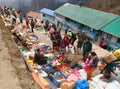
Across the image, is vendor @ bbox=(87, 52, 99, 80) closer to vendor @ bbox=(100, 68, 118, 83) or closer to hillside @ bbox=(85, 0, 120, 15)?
vendor @ bbox=(100, 68, 118, 83)

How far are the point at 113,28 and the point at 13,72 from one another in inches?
680

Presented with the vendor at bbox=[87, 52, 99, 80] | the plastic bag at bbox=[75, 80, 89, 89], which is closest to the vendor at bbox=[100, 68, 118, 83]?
the vendor at bbox=[87, 52, 99, 80]

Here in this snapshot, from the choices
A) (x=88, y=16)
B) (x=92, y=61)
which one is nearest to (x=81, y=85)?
(x=92, y=61)

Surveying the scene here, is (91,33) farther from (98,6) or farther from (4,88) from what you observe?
(98,6)

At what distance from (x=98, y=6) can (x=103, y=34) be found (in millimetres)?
36019

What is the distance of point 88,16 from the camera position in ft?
91.1

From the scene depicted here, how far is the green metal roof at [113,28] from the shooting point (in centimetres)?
2117

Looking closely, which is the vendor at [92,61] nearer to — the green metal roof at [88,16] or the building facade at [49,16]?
the green metal roof at [88,16]

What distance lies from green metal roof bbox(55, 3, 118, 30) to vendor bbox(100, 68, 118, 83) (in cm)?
1459

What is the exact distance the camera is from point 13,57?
7.66m

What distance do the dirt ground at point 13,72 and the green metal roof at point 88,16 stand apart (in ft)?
54.9

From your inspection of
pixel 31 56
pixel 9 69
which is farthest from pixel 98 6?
pixel 9 69

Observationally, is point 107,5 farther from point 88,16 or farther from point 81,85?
point 81,85

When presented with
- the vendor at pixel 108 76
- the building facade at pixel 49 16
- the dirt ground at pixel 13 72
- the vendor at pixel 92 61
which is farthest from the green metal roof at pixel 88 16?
the dirt ground at pixel 13 72
